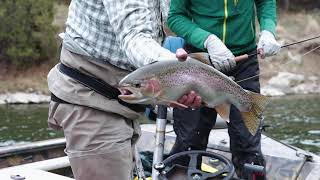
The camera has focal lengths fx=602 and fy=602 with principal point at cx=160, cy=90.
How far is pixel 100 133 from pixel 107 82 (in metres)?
0.26

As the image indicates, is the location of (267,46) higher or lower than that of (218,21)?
lower

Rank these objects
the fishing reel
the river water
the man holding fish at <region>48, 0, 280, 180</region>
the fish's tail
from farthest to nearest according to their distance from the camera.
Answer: the river water → the fishing reel → the fish's tail → the man holding fish at <region>48, 0, 280, 180</region>

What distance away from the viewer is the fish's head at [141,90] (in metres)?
2.58

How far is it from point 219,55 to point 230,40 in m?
0.43

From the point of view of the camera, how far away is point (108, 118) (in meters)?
2.96

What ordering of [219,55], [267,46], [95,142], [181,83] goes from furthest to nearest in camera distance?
[267,46], [219,55], [95,142], [181,83]

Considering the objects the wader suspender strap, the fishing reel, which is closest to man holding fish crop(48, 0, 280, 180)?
the wader suspender strap

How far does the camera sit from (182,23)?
170 inches

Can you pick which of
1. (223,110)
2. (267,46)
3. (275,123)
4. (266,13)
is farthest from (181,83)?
(275,123)

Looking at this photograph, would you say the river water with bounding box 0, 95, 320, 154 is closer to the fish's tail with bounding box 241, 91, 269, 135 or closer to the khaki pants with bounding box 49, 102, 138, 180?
the fish's tail with bounding box 241, 91, 269, 135

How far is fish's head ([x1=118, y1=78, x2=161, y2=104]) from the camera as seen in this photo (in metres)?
2.58

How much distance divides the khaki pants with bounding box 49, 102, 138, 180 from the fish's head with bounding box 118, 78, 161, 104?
1.26 feet

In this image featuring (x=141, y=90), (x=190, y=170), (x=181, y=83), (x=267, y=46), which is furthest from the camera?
(x=267, y=46)

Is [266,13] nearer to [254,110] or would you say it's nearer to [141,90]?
[254,110]
